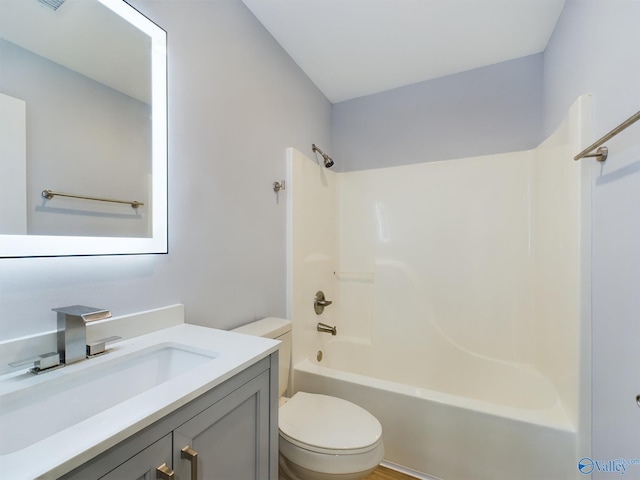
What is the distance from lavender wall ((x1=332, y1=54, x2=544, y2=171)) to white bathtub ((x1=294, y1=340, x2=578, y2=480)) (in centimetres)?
157

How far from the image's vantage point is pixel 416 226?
2213 mm

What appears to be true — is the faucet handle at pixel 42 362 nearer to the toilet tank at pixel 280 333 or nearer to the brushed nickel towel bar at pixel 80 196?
the brushed nickel towel bar at pixel 80 196

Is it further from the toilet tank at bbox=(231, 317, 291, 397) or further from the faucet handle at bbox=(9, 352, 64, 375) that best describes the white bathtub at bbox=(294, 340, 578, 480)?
the faucet handle at bbox=(9, 352, 64, 375)

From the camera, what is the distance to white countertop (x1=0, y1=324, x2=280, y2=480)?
1.37 ft

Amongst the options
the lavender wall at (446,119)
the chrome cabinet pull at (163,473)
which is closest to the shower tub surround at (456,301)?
the lavender wall at (446,119)

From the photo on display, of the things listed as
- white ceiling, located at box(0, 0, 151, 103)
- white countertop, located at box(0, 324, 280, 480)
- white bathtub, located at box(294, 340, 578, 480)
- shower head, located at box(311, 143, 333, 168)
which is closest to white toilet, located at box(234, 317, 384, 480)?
white bathtub, located at box(294, 340, 578, 480)

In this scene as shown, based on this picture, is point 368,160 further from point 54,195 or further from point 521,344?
point 54,195

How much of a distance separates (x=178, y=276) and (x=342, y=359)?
1593mm

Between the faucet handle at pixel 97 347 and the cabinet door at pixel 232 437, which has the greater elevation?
the faucet handle at pixel 97 347

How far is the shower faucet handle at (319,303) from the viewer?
6.86ft

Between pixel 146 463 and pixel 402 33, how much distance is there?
2.17 metres

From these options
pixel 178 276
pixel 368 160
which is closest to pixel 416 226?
pixel 368 160

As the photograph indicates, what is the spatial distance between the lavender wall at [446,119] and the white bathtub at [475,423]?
61.7 inches

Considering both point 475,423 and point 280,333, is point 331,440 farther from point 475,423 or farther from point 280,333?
→ point 475,423
